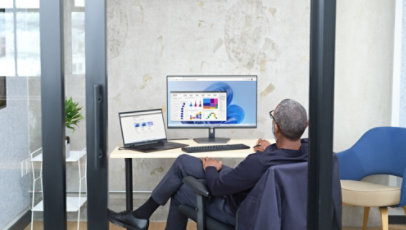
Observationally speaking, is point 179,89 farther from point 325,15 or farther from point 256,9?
point 325,15

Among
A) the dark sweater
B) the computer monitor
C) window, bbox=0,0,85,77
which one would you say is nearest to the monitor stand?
the computer monitor

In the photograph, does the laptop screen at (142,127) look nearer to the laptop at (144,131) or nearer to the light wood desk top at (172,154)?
the laptop at (144,131)

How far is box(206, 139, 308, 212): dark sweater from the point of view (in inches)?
88.7

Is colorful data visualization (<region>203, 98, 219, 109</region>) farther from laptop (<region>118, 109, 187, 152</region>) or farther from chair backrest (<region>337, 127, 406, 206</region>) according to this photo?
chair backrest (<region>337, 127, 406, 206</region>)

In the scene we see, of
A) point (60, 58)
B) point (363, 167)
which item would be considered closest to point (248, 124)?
point (363, 167)

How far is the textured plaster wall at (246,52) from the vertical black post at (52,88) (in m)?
2.17

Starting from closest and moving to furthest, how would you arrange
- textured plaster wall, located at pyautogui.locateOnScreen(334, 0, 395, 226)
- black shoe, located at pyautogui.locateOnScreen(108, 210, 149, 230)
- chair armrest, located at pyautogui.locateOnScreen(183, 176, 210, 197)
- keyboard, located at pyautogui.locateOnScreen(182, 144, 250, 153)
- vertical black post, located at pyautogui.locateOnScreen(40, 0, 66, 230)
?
1. vertical black post, located at pyautogui.locateOnScreen(40, 0, 66, 230)
2. chair armrest, located at pyautogui.locateOnScreen(183, 176, 210, 197)
3. black shoe, located at pyautogui.locateOnScreen(108, 210, 149, 230)
4. keyboard, located at pyautogui.locateOnScreen(182, 144, 250, 153)
5. textured plaster wall, located at pyautogui.locateOnScreen(334, 0, 395, 226)

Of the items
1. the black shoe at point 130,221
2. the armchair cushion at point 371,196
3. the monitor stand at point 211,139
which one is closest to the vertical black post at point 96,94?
the black shoe at point 130,221

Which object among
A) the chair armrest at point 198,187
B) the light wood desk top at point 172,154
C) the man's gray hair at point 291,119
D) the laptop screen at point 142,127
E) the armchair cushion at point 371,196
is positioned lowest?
the armchair cushion at point 371,196

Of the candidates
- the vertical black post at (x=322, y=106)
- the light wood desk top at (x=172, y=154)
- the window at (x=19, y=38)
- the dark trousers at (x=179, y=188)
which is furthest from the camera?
the light wood desk top at (x=172, y=154)

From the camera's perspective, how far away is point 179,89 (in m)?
3.46

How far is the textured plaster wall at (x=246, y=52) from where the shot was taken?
364cm

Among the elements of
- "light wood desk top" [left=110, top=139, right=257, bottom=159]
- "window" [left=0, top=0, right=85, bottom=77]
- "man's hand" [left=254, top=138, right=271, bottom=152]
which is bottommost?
"light wood desk top" [left=110, top=139, right=257, bottom=159]

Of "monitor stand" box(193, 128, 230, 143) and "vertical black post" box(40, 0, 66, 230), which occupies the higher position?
"vertical black post" box(40, 0, 66, 230)
